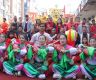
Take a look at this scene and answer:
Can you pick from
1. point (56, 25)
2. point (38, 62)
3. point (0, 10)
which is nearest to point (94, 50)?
point (38, 62)

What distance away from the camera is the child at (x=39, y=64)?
25.2 feet

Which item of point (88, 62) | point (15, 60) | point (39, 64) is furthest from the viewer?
point (15, 60)

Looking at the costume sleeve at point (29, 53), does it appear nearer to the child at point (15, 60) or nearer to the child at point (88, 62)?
the child at point (15, 60)

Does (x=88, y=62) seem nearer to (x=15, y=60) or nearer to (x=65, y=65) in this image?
(x=65, y=65)

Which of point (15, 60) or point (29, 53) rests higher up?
point (29, 53)

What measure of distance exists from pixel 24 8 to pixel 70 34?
44154 millimetres

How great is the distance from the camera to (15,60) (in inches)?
316

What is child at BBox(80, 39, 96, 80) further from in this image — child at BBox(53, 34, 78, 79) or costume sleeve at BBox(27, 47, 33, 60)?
costume sleeve at BBox(27, 47, 33, 60)

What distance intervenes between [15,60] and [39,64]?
700mm

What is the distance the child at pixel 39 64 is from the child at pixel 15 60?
22 cm

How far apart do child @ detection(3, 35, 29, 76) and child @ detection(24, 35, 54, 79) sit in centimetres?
22

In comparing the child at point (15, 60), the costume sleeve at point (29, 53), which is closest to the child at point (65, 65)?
the costume sleeve at point (29, 53)

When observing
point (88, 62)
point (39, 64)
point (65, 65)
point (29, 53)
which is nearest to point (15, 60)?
point (29, 53)

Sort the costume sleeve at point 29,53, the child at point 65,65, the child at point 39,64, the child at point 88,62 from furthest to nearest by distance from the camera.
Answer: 1. the costume sleeve at point 29,53
2. the child at point 39,64
3. the child at point 65,65
4. the child at point 88,62
